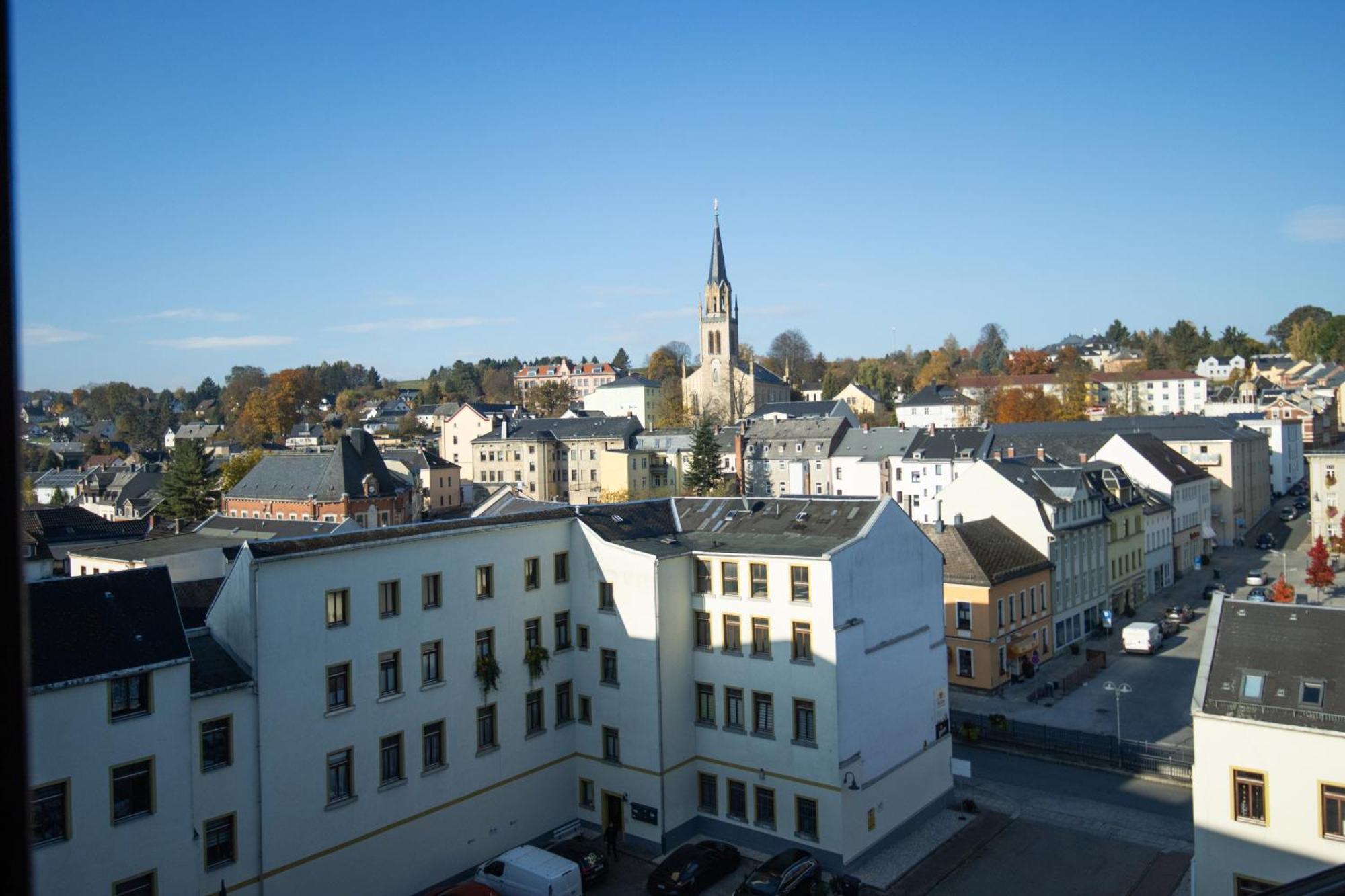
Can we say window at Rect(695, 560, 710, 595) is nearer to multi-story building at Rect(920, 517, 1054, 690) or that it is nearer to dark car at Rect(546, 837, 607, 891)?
dark car at Rect(546, 837, 607, 891)

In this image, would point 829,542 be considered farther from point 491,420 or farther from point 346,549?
point 491,420

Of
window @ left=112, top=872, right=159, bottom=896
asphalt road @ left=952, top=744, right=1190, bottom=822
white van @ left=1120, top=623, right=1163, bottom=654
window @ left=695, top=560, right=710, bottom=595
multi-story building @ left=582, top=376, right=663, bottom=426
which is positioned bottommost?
asphalt road @ left=952, top=744, right=1190, bottom=822

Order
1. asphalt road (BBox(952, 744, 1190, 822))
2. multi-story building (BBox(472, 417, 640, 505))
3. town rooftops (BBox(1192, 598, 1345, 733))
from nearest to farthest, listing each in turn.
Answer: town rooftops (BBox(1192, 598, 1345, 733)) < asphalt road (BBox(952, 744, 1190, 822)) < multi-story building (BBox(472, 417, 640, 505))

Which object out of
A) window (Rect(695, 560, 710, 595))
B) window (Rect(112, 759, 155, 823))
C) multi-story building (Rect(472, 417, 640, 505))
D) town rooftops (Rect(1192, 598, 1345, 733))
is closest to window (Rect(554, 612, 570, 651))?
window (Rect(695, 560, 710, 595))

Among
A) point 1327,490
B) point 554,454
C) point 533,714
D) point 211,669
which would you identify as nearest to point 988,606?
point 533,714

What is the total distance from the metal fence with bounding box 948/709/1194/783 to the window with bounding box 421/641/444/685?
15.5 meters

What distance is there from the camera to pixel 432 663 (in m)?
23.3

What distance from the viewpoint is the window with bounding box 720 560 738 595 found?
25.6 metres

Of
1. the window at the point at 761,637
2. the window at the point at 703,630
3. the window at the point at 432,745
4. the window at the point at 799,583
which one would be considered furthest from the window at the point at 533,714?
the window at the point at 799,583

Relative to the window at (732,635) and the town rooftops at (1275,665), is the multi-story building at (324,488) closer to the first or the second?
the window at (732,635)

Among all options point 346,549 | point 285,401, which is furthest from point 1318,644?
point 285,401

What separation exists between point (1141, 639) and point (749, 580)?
951 inches

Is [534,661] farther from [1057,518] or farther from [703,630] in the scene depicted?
[1057,518]

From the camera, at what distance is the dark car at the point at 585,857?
2277 centimetres
